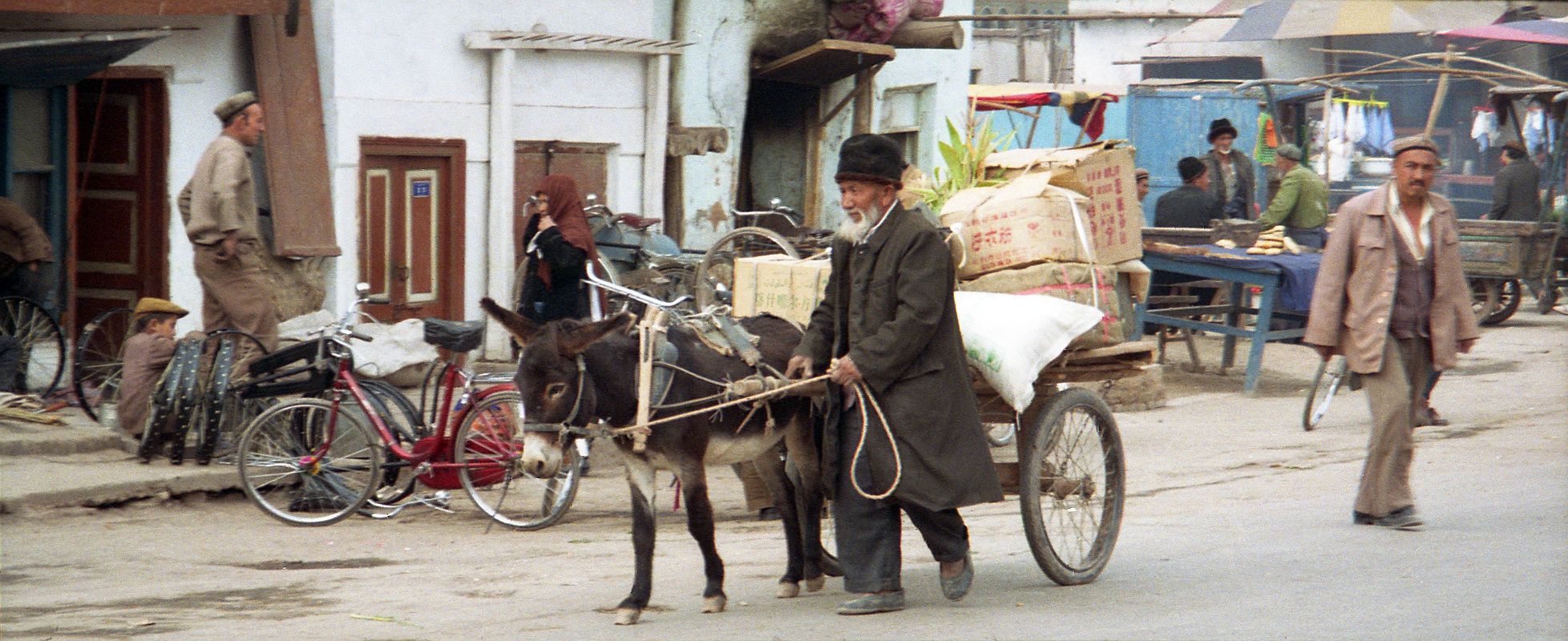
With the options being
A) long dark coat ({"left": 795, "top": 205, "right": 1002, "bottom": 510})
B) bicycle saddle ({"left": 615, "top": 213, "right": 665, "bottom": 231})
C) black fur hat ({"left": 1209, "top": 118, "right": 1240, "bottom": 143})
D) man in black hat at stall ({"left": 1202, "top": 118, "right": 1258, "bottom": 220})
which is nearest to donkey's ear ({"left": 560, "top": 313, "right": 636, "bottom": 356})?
long dark coat ({"left": 795, "top": 205, "right": 1002, "bottom": 510})

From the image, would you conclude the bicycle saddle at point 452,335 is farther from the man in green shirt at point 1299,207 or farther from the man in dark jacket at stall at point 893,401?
the man in green shirt at point 1299,207

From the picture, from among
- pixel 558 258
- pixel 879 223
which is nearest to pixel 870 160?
pixel 879 223

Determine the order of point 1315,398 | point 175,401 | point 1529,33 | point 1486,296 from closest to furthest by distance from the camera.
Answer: point 175,401, point 1315,398, point 1486,296, point 1529,33

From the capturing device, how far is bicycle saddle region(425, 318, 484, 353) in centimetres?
909

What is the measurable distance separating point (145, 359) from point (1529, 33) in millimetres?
20975

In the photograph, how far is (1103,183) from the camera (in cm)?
845

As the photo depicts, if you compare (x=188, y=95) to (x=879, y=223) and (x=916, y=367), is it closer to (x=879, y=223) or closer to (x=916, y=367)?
(x=879, y=223)

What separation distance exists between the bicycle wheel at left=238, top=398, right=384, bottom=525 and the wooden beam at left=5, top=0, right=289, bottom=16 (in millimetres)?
3310

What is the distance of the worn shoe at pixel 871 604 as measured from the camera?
588 cm

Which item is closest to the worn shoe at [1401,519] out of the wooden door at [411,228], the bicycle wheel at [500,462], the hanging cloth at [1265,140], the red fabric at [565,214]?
the bicycle wheel at [500,462]

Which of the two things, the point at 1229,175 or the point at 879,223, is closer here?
the point at 879,223

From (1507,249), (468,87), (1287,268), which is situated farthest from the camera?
(1507,249)

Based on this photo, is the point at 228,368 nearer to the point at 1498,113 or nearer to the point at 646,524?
the point at 646,524

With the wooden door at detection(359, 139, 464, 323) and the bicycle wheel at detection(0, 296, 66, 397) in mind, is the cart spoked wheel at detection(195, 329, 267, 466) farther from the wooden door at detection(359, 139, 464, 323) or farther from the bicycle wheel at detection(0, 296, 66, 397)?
the wooden door at detection(359, 139, 464, 323)
